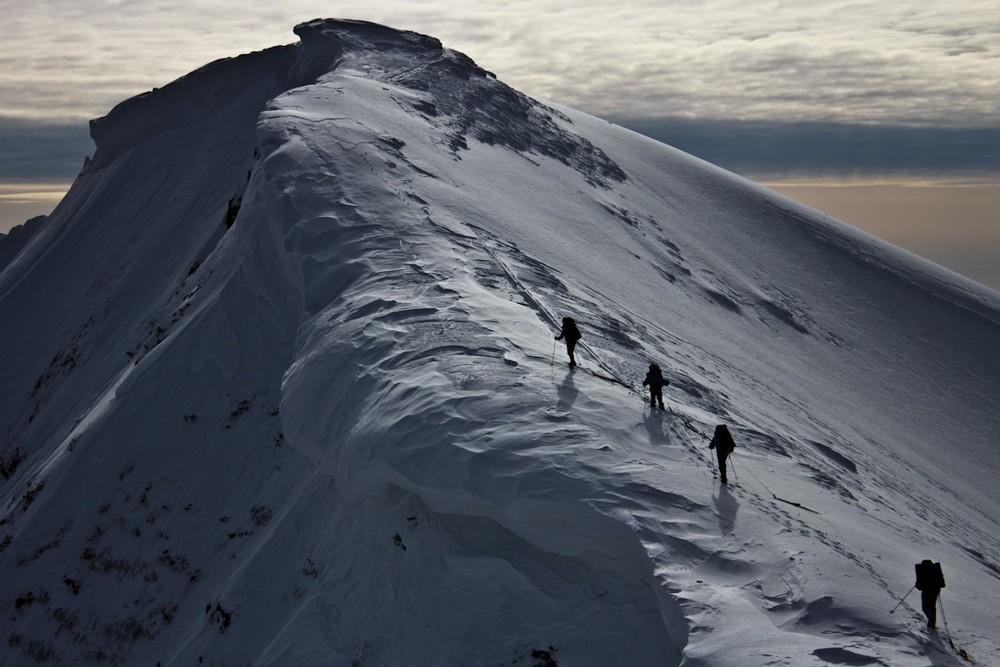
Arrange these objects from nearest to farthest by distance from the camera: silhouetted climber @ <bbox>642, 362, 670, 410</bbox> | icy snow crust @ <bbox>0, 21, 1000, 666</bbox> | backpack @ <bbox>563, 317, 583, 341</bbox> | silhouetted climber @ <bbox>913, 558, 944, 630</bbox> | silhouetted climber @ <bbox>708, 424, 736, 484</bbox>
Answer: silhouetted climber @ <bbox>913, 558, 944, 630</bbox>, icy snow crust @ <bbox>0, 21, 1000, 666</bbox>, silhouetted climber @ <bbox>708, 424, 736, 484</bbox>, silhouetted climber @ <bbox>642, 362, 670, 410</bbox>, backpack @ <bbox>563, 317, 583, 341</bbox>

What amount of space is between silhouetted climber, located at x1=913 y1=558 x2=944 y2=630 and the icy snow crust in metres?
0.22

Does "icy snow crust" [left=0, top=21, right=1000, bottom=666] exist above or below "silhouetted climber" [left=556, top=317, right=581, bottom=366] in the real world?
below

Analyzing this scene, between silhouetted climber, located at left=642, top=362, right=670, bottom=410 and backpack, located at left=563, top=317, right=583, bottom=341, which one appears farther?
backpack, located at left=563, top=317, right=583, bottom=341

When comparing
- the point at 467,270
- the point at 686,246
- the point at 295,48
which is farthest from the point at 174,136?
the point at 467,270

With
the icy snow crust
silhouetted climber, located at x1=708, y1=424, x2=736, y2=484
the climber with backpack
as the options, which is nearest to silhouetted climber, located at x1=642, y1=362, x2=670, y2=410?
the icy snow crust

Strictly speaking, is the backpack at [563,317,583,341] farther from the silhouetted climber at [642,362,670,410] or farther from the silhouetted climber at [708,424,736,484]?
the silhouetted climber at [708,424,736,484]

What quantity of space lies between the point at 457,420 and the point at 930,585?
6.02 metres

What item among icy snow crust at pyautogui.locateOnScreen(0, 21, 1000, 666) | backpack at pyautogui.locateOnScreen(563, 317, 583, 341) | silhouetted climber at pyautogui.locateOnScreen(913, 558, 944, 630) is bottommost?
icy snow crust at pyautogui.locateOnScreen(0, 21, 1000, 666)

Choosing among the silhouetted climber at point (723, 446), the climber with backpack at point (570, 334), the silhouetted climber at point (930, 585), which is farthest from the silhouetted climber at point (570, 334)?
the silhouetted climber at point (930, 585)

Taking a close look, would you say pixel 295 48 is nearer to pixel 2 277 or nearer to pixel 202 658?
pixel 2 277

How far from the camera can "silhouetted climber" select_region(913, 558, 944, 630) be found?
1021cm

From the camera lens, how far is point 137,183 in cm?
4281

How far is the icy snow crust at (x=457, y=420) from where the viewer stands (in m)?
10.9

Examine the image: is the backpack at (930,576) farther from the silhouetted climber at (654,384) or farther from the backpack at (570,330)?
the backpack at (570,330)
